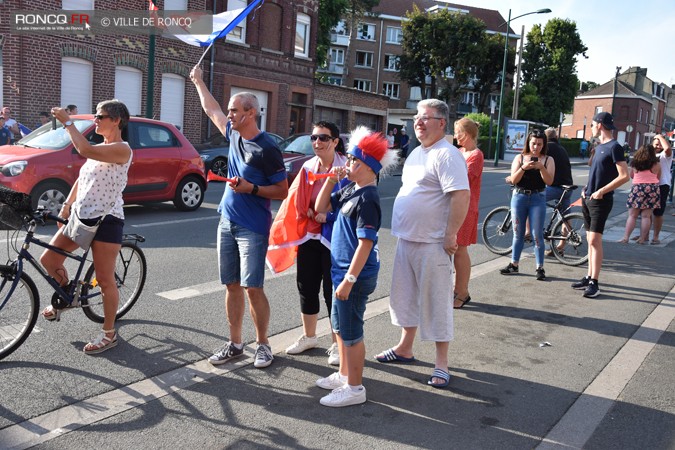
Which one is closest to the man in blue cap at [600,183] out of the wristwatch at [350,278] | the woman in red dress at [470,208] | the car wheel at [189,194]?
the woman in red dress at [470,208]

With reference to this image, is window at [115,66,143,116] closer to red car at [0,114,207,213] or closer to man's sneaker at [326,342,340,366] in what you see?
red car at [0,114,207,213]

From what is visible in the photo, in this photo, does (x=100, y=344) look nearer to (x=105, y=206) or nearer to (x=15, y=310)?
(x=15, y=310)

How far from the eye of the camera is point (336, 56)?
196ft

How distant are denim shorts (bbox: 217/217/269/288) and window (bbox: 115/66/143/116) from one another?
60.7 feet

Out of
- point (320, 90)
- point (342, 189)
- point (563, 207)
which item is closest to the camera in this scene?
point (342, 189)

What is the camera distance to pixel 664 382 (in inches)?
173

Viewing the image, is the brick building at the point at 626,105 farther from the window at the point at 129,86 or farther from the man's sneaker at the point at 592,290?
the man's sneaker at the point at 592,290

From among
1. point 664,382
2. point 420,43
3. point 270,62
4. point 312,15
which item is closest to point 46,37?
point 270,62

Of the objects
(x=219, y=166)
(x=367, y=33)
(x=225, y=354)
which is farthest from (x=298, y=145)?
(x=367, y=33)

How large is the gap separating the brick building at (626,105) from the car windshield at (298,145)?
64.9m

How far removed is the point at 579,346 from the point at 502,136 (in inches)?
1464

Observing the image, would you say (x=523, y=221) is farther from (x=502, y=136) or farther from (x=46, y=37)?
(x=502, y=136)

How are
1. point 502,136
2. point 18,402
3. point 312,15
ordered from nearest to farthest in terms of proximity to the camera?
point 18,402 < point 312,15 < point 502,136

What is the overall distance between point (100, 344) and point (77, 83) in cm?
1776
